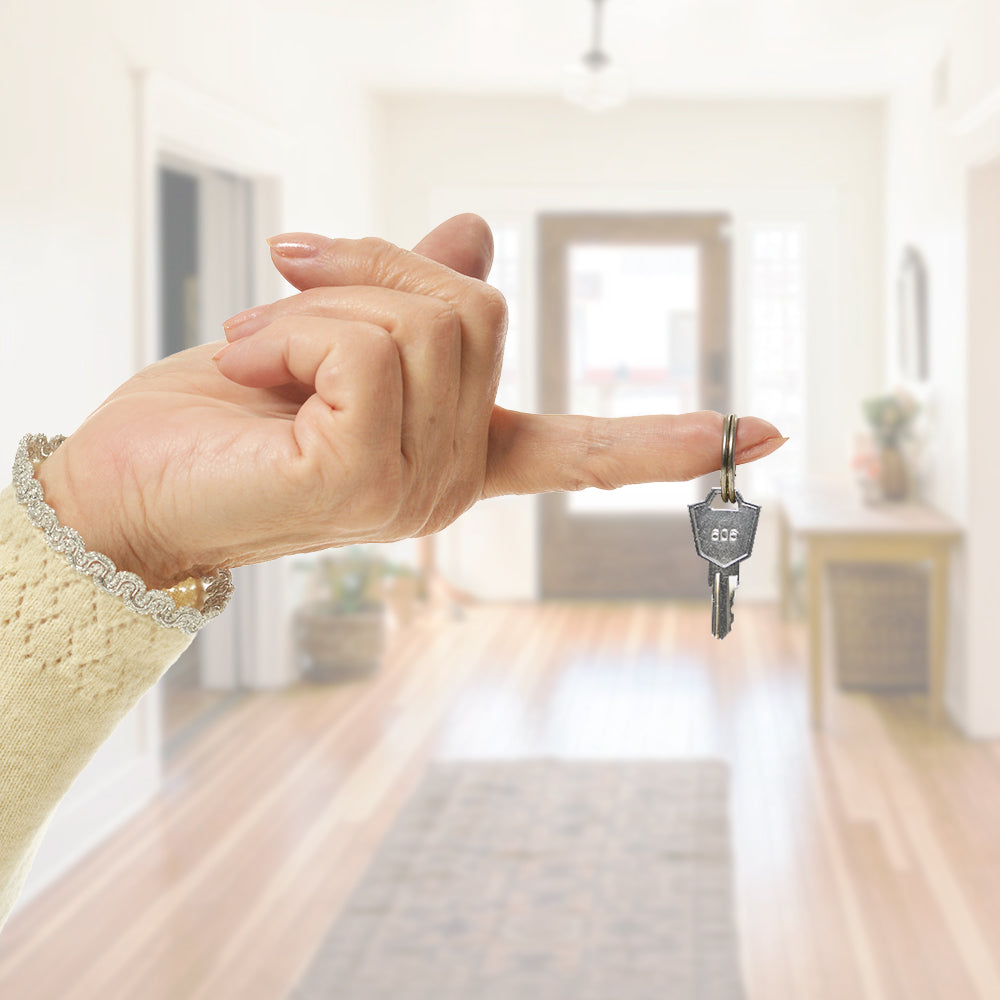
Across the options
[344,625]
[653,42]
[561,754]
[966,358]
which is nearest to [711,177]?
[653,42]

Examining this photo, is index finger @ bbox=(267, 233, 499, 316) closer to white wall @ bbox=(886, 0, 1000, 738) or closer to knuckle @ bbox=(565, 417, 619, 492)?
knuckle @ bbox=(565, 417, 619, 492)

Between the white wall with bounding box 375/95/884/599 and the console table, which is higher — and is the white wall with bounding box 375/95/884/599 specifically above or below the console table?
above

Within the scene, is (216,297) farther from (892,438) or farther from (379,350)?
(379,350)

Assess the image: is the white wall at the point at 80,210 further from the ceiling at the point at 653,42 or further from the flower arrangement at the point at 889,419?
the flower arrangement at the point at 889,419

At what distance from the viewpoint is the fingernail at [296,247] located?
605mm

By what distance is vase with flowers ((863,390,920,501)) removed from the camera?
5051 mm

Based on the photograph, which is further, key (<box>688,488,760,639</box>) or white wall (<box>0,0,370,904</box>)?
white wall (<box>0,0,370,904</box>)

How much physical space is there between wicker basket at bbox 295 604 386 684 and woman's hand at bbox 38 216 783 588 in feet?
14.6

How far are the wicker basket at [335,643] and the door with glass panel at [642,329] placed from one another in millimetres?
2003

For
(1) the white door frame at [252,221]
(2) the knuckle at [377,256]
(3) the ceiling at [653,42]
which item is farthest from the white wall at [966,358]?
(2) the knuckle at [377,256]

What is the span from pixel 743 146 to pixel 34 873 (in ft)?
17.0

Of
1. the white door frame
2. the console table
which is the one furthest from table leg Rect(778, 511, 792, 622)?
the white door frame

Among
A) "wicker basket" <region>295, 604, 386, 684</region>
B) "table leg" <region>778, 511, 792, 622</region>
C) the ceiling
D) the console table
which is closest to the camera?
the console table

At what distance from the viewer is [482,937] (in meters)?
2.75
